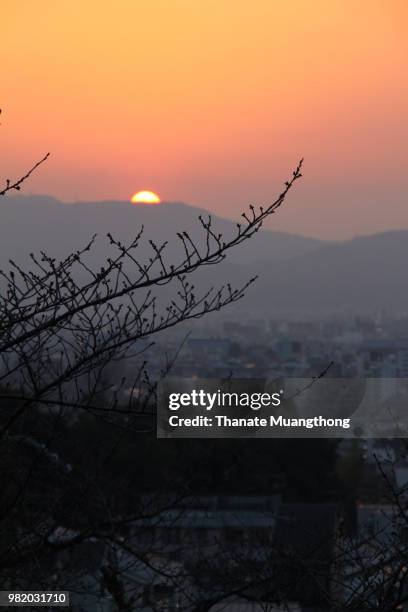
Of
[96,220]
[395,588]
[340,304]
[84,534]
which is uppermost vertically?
[340,304]

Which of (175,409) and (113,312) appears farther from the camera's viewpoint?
(175,409)

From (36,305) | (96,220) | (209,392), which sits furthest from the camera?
(96,220)

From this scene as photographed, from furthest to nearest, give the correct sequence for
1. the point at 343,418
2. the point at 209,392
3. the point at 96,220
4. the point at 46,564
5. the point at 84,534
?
1. the point at 96,220
2. the point at 343,418
3. the point at 46,564
4. the point at 209,392
5. the point at 84,534

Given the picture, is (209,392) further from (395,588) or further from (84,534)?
(395,588)

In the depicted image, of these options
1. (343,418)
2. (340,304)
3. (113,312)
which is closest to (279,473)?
(343,418)

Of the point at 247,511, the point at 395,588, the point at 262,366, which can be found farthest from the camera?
the point at 262,366

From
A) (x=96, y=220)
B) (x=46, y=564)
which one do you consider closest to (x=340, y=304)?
(x=96, y=220)

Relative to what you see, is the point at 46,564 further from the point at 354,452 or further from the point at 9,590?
the point at 354,452

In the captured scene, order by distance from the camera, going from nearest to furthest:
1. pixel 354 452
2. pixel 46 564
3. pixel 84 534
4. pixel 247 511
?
pixel 84 534 < pixel 46 564 < pixel 247 511 < pixel 354 452

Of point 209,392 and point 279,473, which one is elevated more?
point 279,473
